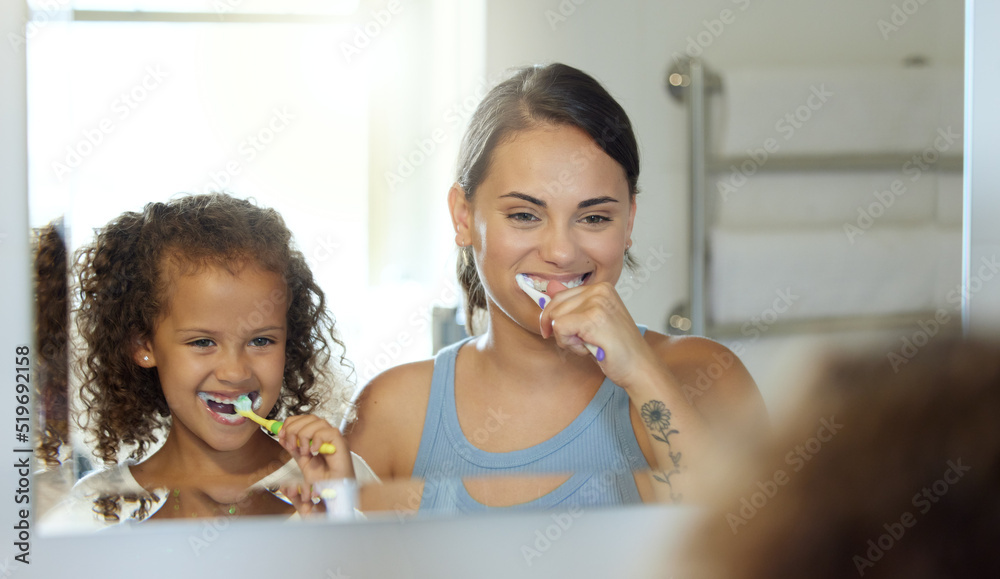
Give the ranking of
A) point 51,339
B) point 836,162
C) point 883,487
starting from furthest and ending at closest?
point 836,162
point 51,339
point 883,487

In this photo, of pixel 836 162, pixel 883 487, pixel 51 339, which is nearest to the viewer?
pixel 883 487

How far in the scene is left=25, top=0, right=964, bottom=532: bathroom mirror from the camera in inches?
20.5

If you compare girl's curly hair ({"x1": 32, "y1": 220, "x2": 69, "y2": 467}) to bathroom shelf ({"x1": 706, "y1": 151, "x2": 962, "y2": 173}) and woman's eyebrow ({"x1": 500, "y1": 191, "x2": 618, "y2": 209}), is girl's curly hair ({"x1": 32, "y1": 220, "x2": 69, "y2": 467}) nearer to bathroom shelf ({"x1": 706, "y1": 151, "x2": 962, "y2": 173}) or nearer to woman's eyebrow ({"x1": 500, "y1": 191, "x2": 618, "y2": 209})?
woman's eyebrow ({"x1": 500, "y1": 191, "x2": 618, "y2": 209})

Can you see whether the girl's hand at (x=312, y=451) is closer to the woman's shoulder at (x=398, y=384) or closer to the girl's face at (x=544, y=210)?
the woman's shoulder at (x=398, y=384)

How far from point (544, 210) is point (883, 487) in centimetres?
34

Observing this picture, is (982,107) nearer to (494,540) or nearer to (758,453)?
(758,453)

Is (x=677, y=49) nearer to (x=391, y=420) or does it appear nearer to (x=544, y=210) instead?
(x=544, y=210)

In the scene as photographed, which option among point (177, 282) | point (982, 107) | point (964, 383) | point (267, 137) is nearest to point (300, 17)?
point (267, 137)

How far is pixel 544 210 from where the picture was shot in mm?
570

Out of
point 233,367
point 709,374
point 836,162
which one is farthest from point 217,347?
point 836,162

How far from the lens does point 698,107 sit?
0.60 meters

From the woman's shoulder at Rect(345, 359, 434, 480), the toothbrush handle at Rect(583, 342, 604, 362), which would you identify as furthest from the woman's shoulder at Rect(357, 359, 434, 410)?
the toothbrush handle at Rect(583, 342, 604, 362)

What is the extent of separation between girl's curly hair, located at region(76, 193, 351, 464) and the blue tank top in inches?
5.2

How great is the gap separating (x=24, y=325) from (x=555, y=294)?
0.37 m
